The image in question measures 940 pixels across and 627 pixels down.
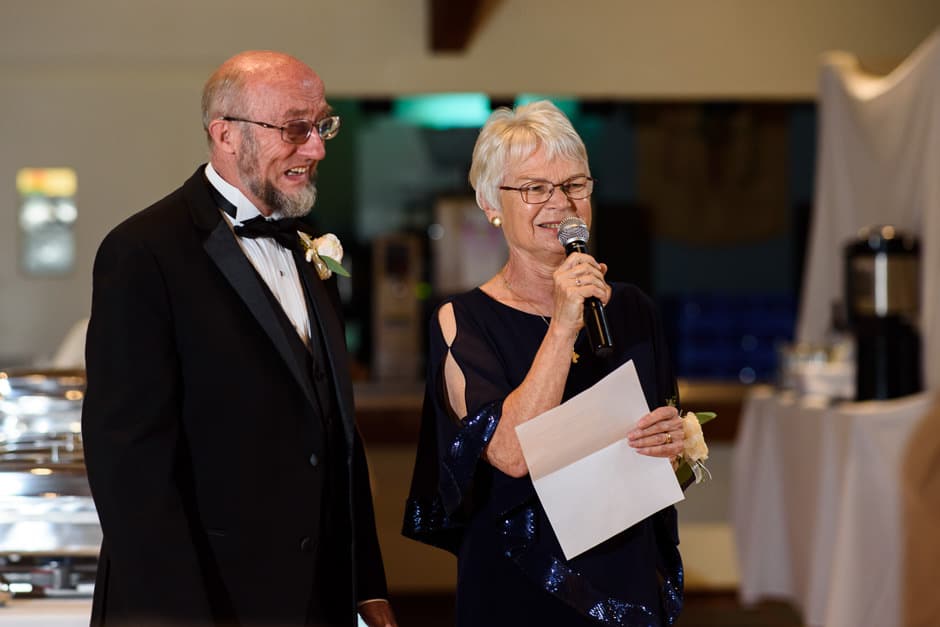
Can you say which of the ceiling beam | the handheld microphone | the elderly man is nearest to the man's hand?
the elderly man

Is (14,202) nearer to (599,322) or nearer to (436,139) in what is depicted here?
(436,139)

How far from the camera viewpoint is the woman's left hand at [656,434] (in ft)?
5.70

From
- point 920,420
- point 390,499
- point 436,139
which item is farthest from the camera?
Answer: point 436,139

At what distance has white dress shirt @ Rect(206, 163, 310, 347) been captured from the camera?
1.75 m

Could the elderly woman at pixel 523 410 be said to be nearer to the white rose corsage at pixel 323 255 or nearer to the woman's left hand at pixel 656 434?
the woman's left hand at pixel 656 434

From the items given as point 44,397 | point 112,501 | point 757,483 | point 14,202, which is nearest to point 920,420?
point 757,483

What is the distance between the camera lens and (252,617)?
64.7 inches

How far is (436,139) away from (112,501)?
7782mm

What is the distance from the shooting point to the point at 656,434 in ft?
5.73

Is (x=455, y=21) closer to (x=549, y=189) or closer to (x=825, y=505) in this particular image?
(x=825, y=505)

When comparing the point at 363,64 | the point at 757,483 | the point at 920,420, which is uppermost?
the point at 363,64

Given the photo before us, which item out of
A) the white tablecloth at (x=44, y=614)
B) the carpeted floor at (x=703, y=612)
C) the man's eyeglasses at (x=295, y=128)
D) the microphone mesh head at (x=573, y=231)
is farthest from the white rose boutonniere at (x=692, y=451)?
the carpeted floor at (x=703, y=612)

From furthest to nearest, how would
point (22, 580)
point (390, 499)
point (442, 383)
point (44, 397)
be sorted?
1. point (390, 499)
2. point (44, 397)
3. point (22, 580)
4. point (442, 383)

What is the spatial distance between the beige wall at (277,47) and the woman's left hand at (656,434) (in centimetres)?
533
